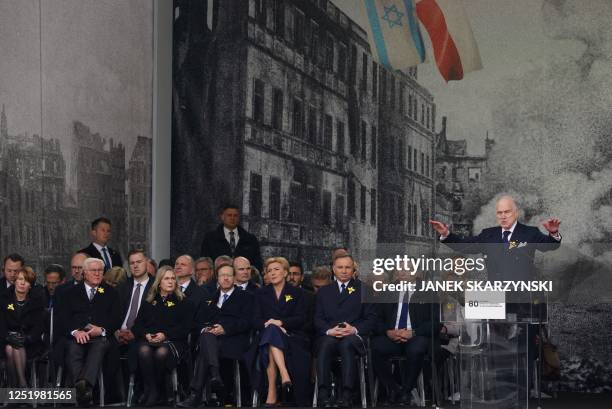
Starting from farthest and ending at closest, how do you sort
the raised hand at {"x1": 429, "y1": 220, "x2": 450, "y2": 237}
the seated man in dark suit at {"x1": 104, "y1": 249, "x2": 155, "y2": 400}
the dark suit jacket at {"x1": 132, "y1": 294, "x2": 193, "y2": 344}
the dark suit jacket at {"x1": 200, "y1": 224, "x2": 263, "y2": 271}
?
1. the dark suit jacket at {"x1": 200, "y1": 224, "x2": 263, "y2": 271}
2. the seated man in dark suit at {"x1": 104, "y1": 249, "x2": 155, "y2": 400}
3. the dark suit jacket at {"x1": 132, "y1": 294, "x2": 193, "y2": 344}
4. the raised hand at {"x1": 429, "y1": 220, "x2": 450, "y2": 237}

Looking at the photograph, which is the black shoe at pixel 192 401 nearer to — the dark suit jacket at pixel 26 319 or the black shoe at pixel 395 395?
the dark suit jacket at pixel 26 319

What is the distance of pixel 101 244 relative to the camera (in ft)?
36.0

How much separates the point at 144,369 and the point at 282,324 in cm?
110

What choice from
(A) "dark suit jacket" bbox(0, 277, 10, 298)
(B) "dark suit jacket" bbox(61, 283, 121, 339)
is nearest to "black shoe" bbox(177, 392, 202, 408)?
(B) "dark suit jacket" bbox(61, 283, 121, 339)

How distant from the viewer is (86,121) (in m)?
11.5

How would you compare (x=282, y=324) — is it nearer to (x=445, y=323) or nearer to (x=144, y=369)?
(x=144, y=369)

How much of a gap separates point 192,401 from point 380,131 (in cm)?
490

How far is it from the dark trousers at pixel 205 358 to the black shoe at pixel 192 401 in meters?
0.06

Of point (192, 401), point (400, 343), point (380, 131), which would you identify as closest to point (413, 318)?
point (400, 343)

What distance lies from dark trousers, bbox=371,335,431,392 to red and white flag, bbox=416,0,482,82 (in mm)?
4246

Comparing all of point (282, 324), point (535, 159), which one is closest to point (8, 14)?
point (282, 324)

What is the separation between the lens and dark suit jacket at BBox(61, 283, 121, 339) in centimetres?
954

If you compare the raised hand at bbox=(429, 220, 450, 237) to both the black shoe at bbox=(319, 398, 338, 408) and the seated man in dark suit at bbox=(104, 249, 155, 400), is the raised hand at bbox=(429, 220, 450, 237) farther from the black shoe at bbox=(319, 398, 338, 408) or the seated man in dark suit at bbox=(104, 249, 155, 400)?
the seated man in dark suit at bbox=(104, 249, 155, 400)

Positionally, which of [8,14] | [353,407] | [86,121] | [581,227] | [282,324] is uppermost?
[8,14]
